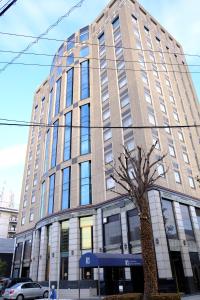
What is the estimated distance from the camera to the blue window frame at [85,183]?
3356cm

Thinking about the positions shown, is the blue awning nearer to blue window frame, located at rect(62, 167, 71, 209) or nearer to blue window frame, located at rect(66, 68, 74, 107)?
blue window frame, located at rect(62, 167, 71, 209)

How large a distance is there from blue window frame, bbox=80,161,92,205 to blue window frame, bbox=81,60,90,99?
1195cm

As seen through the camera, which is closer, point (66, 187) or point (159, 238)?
point (159, 238)

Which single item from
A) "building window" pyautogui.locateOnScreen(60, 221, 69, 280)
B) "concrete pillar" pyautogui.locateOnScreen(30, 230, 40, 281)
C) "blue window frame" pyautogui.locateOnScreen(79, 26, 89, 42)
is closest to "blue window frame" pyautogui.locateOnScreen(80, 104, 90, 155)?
"building window" pyautogui.locateOnScreen(60, 221, 69, 280)

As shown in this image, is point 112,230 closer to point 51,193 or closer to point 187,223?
point 187,223

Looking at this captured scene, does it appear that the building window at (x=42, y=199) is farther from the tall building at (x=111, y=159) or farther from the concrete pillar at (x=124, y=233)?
the concrete pillar at (x=124, y=233)

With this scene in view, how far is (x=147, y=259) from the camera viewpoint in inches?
510

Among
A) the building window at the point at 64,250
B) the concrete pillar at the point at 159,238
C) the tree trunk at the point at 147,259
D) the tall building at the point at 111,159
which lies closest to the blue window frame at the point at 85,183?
the tall building at the point at 111,159

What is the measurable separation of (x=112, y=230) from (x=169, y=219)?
6.49m

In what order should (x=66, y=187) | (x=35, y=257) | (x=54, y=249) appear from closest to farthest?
1. (x=54, y=249)
2. (x=66, y=187)
3. (x=35, y=257)

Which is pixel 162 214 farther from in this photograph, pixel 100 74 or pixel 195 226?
pixel 100 74

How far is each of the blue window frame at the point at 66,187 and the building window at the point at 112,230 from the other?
6.97 m

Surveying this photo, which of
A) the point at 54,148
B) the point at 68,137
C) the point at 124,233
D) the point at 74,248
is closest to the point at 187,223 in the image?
the point at 124,233

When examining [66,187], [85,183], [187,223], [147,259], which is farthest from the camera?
[66,187]
